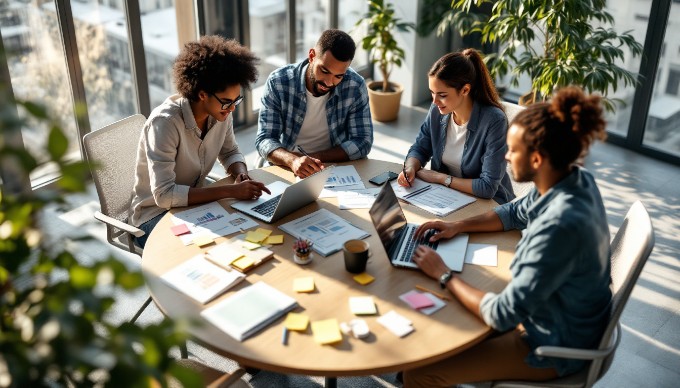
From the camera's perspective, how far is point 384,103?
17.9 feet

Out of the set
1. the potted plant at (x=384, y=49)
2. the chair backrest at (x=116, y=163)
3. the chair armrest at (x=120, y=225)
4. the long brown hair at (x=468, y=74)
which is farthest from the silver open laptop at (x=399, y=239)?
the potted plant at (x=384, y=49)

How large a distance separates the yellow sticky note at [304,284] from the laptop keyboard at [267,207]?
48cm

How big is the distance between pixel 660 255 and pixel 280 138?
89.8 inches

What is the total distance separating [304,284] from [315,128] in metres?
1.34

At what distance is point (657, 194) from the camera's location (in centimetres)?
442

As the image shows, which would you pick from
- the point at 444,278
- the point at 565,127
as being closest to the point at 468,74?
the point at 565,127

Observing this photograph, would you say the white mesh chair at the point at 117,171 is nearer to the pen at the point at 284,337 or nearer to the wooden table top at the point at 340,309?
the wooden table top at the point at 340,309

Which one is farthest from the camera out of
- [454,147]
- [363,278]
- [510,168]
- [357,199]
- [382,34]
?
[382,34]

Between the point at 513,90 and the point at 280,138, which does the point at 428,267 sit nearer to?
the point at 280,138

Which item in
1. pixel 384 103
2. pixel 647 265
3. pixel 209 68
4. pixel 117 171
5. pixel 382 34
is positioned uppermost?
pixel 209 68

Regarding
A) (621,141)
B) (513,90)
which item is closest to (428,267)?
(621,141)

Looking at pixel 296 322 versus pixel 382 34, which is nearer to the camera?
pixel 296 322

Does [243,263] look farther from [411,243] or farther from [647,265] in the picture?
[647,265]

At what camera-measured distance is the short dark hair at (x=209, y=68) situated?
267 centimetres
